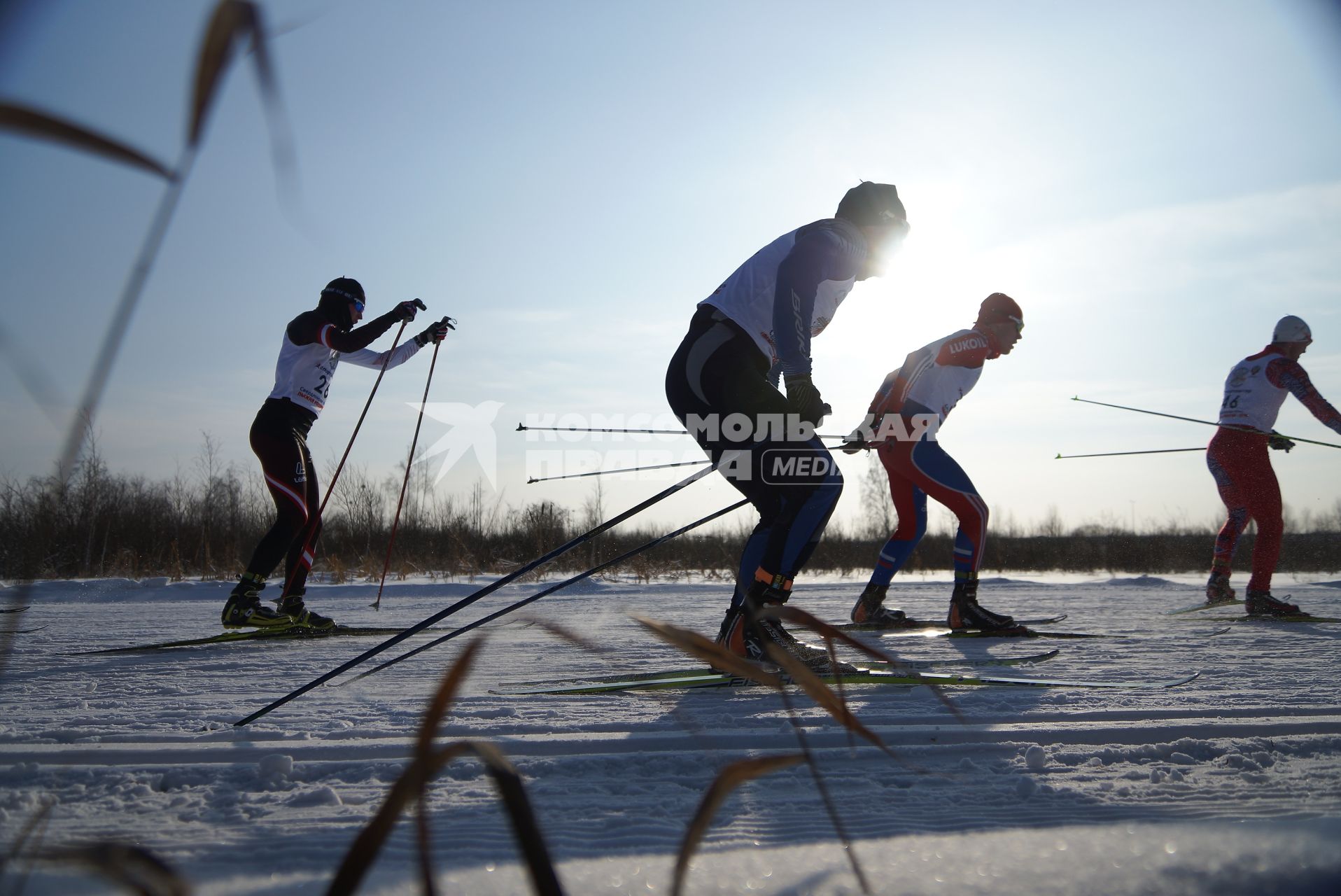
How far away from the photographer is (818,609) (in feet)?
19.7

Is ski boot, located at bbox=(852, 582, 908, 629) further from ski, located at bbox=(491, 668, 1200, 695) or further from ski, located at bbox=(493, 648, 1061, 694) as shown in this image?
ski, located at bbox=(491, 668, 1200, 695)

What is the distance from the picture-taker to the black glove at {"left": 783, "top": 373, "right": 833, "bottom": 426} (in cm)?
304

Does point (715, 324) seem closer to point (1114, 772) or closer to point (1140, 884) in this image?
point (1114, 772)

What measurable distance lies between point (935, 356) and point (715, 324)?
2248mm

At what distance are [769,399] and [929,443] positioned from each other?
2.16 m

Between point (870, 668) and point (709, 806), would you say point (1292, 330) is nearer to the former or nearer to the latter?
point (870, 668)

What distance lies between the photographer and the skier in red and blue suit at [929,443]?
15.8ft

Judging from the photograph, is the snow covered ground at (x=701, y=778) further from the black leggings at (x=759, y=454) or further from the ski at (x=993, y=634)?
the ski at (x=993, y=634)

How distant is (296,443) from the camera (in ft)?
15.2

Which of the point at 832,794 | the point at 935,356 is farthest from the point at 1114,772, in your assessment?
the point at 935,356

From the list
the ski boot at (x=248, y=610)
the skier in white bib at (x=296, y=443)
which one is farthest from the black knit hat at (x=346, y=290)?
the ski boot at (x=248, y=610)

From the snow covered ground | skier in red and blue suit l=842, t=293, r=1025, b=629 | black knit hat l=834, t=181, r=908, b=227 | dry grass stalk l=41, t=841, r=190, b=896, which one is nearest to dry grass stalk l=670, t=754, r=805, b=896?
the snow covered ground

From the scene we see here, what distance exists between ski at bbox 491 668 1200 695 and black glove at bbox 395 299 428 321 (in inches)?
133

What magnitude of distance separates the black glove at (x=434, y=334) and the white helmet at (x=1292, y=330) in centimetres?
574
